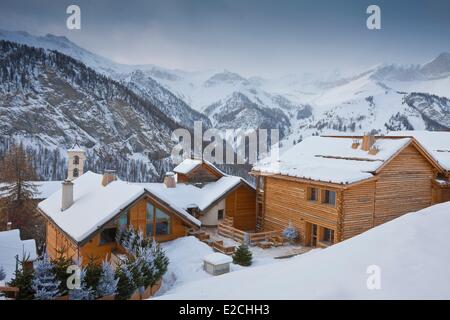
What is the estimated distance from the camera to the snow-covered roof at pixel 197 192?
26.9 metres

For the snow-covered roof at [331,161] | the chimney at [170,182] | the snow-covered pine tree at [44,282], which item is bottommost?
the snow-covered pine tree at [44,282]

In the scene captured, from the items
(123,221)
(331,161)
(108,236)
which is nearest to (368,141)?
(331,161)

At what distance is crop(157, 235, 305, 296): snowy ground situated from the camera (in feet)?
50.0

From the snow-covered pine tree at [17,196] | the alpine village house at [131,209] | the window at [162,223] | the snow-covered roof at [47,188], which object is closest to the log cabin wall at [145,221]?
the alpine village house at [131,209]

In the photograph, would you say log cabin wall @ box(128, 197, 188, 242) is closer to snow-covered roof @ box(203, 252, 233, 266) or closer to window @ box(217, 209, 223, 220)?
snow-covered roof @ box(203, 252, 233, 266)

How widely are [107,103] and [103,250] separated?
161m

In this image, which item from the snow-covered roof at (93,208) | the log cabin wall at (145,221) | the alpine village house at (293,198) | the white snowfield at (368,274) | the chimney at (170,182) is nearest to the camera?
the white snowfield at (368,274)

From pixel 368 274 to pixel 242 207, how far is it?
70.1ft

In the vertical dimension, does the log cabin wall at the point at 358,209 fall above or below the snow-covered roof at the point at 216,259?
above

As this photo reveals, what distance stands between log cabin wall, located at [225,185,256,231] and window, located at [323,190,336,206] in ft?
25.0

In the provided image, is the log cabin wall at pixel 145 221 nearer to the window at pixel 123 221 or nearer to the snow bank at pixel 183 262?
the window at pixel 123 221

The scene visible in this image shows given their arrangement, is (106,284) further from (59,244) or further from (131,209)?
(59,244)

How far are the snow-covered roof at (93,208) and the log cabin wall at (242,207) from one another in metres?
8.11

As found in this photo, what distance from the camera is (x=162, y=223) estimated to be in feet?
66.4
